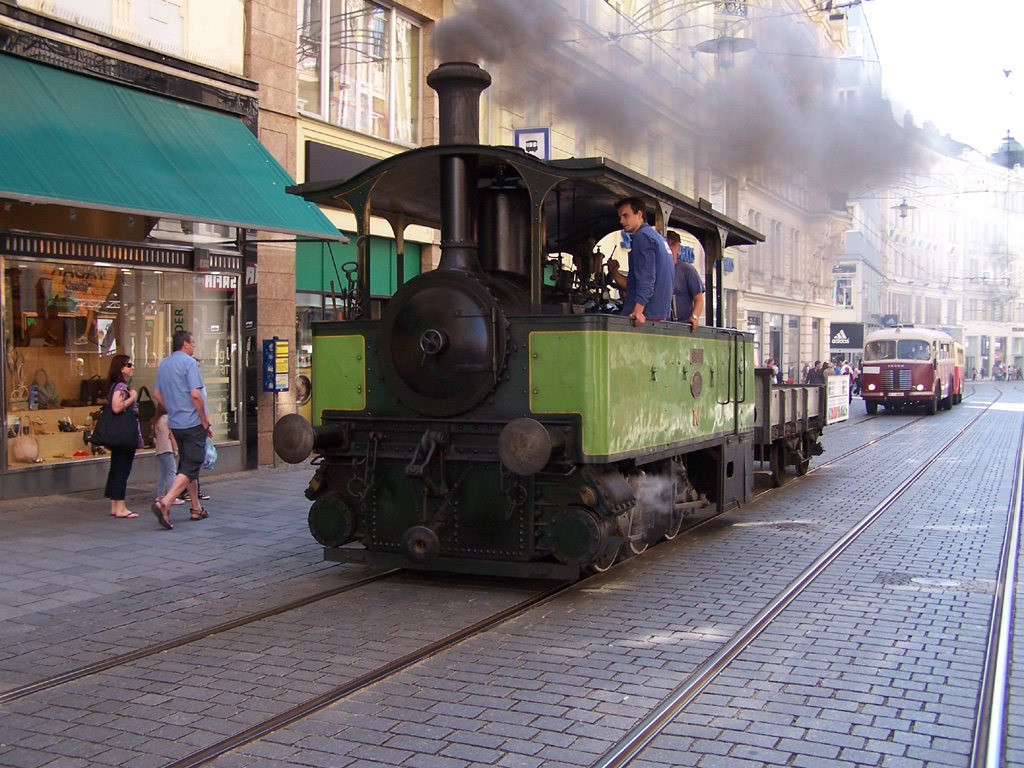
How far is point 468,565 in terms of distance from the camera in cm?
655

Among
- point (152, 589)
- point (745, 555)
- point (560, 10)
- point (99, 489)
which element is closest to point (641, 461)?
point (745, 555)

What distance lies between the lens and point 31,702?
454 cm

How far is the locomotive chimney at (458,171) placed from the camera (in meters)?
6.79

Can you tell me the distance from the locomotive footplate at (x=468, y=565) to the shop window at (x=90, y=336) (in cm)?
526

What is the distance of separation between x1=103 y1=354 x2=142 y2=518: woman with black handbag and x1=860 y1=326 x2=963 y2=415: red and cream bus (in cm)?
2446

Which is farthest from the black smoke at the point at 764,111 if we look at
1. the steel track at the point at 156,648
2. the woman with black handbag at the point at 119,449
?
the steel track at the point at 156,648

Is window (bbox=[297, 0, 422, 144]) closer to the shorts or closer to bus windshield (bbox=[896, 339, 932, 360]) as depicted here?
the shorts

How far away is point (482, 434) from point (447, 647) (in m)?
1.62

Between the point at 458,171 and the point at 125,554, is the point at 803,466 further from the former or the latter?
the point at 125,554

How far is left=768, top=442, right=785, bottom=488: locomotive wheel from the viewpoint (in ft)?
40.8

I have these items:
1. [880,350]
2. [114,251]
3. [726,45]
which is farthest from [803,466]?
[880,350]

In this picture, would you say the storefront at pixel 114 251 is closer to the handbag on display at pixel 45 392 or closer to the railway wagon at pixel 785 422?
the handbag on display at pixel 45 392

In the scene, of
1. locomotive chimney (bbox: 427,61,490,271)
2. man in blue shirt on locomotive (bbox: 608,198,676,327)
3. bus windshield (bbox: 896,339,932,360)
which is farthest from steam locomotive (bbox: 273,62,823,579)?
bus windshield (bbox: 896,339,932,360)

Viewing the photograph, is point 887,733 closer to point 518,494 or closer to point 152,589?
point 518,494
